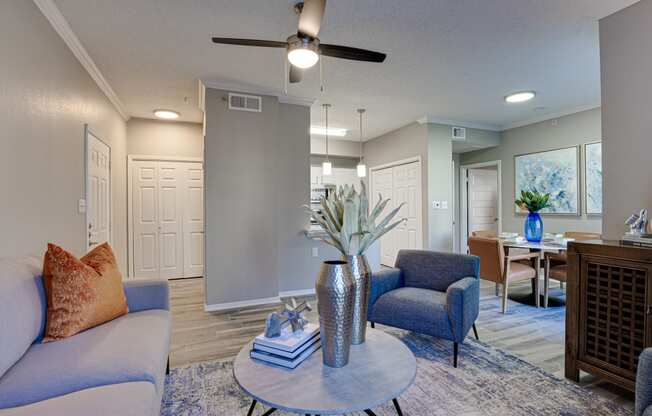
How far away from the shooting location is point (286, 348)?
132 cm

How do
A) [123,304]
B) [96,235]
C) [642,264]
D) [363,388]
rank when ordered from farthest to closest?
[96,235], [123,304], [642,264], [363,388]

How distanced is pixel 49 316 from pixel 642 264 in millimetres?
3139

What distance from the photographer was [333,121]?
525cm

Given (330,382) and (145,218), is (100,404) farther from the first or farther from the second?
(145,218)

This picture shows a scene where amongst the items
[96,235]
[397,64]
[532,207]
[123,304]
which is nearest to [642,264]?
[532,207]

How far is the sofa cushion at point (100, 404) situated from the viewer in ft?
3.31

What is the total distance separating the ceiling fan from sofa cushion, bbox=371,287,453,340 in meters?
1.80

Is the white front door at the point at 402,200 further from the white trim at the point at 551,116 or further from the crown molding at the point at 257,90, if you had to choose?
the crown molding at the point at 257,90

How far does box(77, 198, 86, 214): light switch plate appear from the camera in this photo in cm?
297

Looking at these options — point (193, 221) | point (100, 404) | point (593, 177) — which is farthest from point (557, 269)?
point (193, 221)

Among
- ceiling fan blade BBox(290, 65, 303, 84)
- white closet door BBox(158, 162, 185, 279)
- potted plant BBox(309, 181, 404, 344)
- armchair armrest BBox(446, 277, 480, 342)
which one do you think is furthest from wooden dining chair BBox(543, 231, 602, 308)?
white closet door BBox(158, 162, 185, 279)

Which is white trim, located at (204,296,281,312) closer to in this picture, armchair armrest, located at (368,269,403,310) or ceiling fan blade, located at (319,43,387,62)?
armchair armrest, located at (368,269,403,310)

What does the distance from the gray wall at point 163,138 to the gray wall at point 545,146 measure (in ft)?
17.1

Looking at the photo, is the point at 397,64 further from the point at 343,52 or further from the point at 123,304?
the point at 123,304
